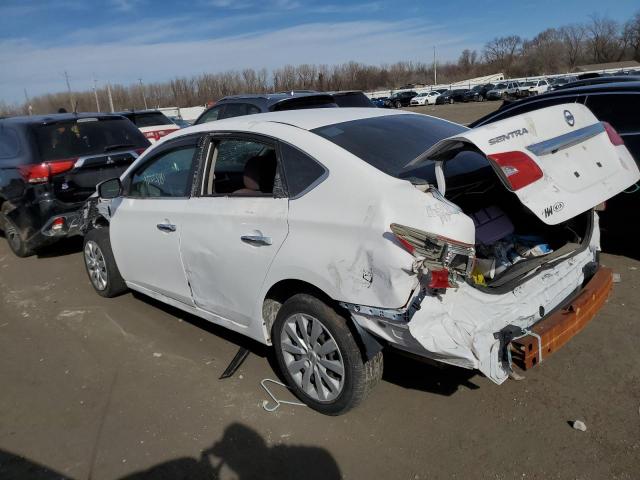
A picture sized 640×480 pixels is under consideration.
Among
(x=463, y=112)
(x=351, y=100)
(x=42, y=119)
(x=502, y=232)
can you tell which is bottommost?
(x=463, y=112)

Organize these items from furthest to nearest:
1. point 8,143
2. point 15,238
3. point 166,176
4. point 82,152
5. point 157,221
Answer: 1. point 15,238
2. point 8,143
3. point 82,152
4. point 166,176
5. point 157,221

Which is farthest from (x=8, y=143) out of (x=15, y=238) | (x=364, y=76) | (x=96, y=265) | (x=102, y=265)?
(x=364, y=76)

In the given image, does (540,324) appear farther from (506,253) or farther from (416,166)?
(416,166)

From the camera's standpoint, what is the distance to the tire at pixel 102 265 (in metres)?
5.04

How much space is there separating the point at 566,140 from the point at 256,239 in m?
1.83

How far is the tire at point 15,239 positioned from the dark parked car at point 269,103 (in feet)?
12.9

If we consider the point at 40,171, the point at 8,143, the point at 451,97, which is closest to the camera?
the point at 40,171

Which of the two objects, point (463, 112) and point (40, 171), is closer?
point (40, 171)

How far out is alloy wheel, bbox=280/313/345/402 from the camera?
2953mm

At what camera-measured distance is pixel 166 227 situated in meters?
3.86

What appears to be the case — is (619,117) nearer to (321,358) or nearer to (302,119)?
(302,119)

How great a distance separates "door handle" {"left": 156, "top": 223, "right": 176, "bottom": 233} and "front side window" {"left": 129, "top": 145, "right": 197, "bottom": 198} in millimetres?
→ 223

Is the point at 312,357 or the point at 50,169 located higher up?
the point at 50,169

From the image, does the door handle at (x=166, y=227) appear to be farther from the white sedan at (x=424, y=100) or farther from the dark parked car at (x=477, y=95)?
the dark parked car at (x=477, y=95)
